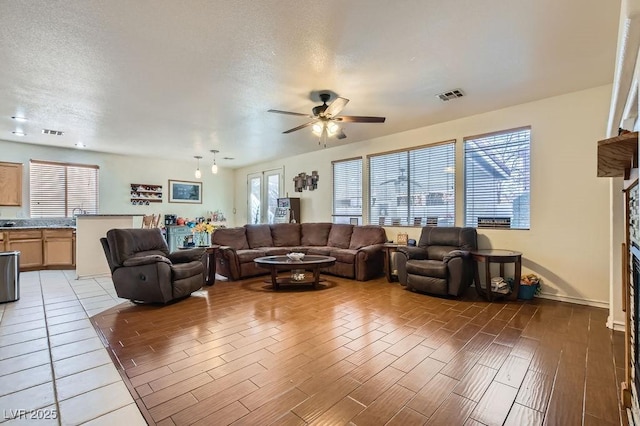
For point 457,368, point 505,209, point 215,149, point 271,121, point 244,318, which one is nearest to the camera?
point 457,368

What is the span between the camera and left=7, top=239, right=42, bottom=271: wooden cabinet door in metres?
5.83

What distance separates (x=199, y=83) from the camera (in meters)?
Answer: 3.38

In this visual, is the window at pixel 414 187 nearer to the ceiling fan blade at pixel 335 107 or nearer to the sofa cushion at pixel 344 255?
the sofa cushion at pixel 344 255

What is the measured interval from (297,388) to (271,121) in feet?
12.9

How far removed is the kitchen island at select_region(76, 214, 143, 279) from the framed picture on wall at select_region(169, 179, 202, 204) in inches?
107

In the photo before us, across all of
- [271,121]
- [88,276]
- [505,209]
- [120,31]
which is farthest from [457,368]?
[88,276]

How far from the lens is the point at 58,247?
6.27 metres

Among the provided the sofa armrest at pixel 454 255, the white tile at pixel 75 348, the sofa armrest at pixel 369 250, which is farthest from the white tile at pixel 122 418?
the sofa armrest at pixel 369 250

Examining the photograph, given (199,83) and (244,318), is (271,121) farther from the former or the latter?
(244,318)

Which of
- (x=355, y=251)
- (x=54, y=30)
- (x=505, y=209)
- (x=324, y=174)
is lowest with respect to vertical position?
(x=355, y=251)

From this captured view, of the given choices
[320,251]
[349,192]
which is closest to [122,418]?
[320,251]

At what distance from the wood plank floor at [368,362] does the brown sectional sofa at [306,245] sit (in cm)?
145

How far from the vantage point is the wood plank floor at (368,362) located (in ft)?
5.63

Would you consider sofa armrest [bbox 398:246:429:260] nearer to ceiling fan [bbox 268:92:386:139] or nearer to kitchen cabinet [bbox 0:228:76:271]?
ceiling fan [bbox 268:92:386:139]
